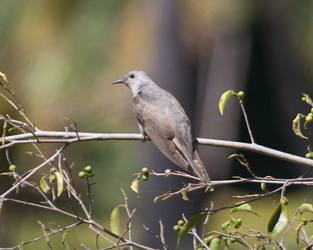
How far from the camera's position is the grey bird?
5.15 metres

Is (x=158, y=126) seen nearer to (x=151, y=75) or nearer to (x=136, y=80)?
(x=136, y=80)

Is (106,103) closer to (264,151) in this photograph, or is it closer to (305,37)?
(305,37)

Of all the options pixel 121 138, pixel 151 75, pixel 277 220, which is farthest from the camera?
pixel 151 75

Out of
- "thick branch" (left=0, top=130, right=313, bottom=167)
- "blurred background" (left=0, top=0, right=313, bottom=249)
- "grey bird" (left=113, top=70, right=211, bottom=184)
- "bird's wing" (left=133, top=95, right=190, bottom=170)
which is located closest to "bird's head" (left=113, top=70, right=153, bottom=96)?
"grey bird" (left=113, top=70, right=211, bottom=184)

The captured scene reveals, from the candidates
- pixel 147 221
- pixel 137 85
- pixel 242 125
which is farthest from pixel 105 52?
pixel 137 85

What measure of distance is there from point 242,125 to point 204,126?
18.7 ft

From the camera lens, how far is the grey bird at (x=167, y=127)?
515 cm

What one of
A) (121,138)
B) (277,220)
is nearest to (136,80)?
(121,138)

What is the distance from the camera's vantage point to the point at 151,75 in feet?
38.0

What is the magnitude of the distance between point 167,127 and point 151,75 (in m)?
6.05

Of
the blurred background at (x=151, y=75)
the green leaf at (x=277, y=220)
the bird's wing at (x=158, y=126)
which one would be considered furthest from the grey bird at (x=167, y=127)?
the blurred background at (x=151, y=75)

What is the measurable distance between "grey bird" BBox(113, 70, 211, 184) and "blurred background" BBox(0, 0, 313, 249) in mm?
4835

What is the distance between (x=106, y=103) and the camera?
14570 mm

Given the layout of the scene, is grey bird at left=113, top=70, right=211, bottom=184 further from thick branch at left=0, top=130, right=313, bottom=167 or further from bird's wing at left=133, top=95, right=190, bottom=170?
thick branch at left=0, top=130, right=313, bottom=167
